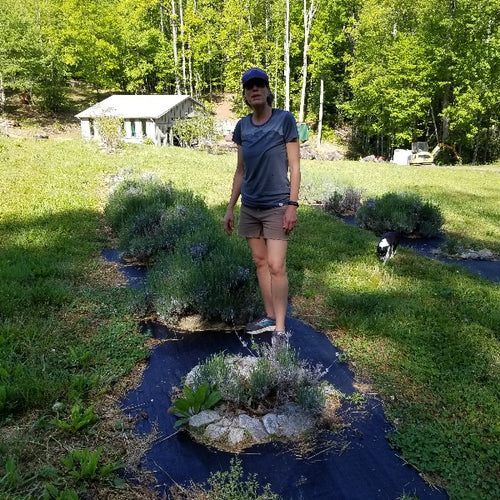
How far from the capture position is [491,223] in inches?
408

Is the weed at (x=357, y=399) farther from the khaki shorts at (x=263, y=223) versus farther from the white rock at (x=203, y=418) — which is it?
the khaki shorts at (x=263, y=223)

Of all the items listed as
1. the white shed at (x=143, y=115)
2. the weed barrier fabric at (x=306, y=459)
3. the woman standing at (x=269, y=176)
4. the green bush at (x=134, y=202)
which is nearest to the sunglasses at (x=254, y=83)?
the woman standing at (x=269, y=176)

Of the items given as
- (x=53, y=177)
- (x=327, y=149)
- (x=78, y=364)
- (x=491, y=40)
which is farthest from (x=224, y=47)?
(x=78, y=364)

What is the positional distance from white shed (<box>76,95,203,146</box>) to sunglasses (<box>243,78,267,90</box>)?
27.0 metres

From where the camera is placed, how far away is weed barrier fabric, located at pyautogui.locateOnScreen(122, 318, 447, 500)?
2.51 m

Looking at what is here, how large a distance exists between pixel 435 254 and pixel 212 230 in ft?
14.9

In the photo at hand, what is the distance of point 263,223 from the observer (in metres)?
3.71

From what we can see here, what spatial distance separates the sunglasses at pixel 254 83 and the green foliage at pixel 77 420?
8.39 ft

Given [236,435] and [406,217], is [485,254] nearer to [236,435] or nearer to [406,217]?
[406,217]

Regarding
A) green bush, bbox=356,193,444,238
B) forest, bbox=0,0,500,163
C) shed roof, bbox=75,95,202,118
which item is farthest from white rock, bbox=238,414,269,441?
shed roof, bbox=75,95,202,118

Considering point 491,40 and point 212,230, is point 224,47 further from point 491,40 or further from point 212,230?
point 212,230

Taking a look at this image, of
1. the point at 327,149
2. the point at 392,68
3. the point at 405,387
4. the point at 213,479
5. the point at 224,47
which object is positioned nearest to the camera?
the point at 213,479

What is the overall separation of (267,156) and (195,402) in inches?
75.9

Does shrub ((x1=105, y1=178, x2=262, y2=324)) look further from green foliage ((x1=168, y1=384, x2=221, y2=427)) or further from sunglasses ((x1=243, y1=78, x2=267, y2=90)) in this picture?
sunglasses ((x1=243, y1=78, x2=267, y2=90))
